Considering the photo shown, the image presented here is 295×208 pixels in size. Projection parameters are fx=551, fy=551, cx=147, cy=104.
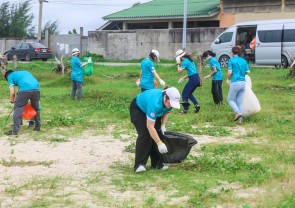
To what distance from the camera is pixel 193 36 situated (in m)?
31.1

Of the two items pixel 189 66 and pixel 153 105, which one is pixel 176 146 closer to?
pixel 153 105

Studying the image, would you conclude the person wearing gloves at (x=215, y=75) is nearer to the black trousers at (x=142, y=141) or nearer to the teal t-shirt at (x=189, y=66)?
the teal t-shirt at (x=189, y=66)

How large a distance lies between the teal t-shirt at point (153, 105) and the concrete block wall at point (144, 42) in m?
23.4

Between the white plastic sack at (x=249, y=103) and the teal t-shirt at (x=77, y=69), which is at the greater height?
the teal t-shirt at (x=77, y=69)

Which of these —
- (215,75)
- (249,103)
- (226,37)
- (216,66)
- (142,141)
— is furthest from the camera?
(226,37)

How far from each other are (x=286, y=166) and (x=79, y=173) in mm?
2802

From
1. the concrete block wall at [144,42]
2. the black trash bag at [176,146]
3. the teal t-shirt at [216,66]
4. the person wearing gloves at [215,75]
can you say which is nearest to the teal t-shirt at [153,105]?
the black trash bag at [176,146]

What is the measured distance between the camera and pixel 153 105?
6.93 m

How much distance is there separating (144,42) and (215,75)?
63.6 feet

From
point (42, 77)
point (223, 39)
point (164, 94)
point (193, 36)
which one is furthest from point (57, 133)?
point (193, 36)

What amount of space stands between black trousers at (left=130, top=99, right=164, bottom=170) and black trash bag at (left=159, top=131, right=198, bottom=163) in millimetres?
122

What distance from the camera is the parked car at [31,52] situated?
3472 centimetres

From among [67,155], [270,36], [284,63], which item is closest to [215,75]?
[67,155]

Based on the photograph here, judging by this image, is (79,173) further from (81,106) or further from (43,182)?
(81,106)
